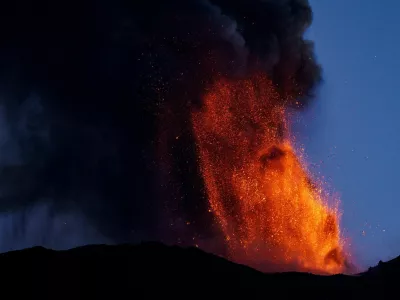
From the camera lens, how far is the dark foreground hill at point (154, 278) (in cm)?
3206

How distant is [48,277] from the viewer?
32.5 meters

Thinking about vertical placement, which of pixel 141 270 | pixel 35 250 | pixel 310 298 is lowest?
pixel 310 298

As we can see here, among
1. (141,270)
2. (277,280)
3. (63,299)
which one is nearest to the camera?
(63,299)

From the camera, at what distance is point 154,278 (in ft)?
110

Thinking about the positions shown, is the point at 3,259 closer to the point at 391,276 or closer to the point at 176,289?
the point at 176,289

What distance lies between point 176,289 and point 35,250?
33.7 feet

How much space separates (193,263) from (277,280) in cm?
619

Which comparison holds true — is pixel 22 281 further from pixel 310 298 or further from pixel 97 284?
pixel 310 298

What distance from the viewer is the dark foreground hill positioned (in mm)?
32062

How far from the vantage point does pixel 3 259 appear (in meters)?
34.5

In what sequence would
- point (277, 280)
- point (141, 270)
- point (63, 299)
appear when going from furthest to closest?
1. point (277, 280)
2. point (141, 270)
3. point (63, 299)

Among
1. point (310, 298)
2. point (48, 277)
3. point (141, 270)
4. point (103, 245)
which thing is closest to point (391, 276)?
point (310, 298)

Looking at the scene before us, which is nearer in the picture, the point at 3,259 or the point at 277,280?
the point at 3,259

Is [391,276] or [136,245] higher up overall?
[136,245]
